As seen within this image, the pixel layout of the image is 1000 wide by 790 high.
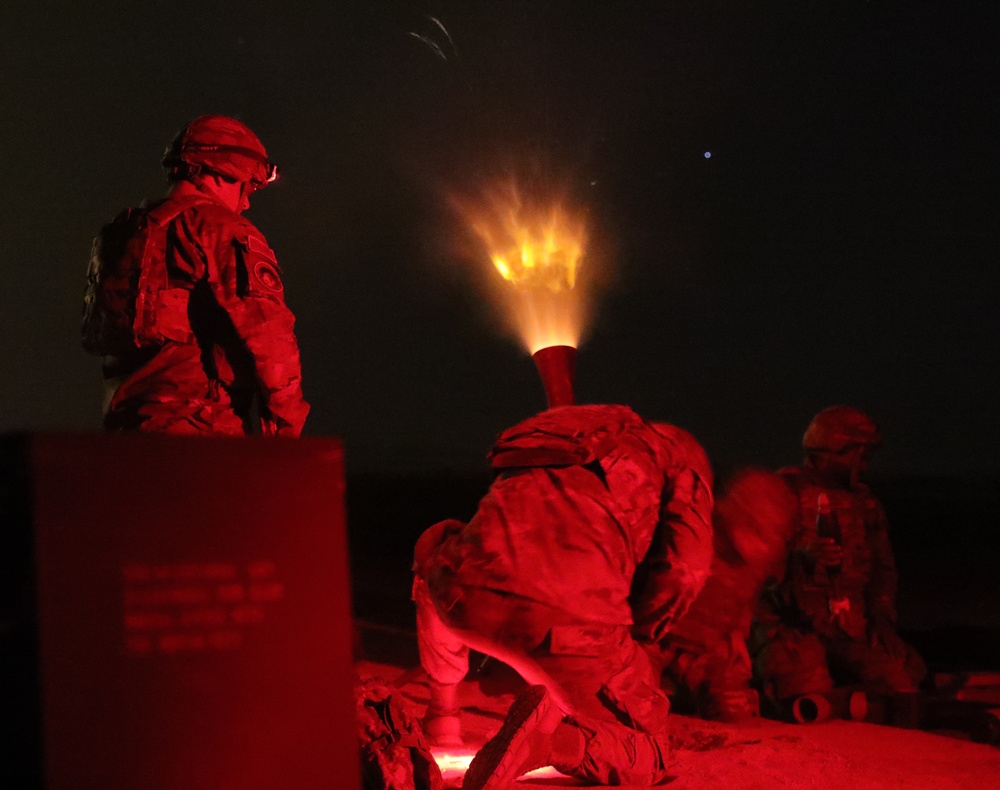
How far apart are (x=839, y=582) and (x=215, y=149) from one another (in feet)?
18.3

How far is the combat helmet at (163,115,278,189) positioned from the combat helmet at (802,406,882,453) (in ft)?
17.1

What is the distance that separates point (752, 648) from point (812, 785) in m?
2.98

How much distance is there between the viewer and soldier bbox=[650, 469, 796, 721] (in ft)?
22.7

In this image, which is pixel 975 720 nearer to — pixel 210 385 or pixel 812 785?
pixel 812 785

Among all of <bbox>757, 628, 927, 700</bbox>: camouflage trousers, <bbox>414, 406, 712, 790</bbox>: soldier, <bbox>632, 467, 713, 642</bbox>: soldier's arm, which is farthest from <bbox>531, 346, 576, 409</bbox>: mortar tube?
<bbox>757, 628, 927, 700</bbox>: camouflage trousers

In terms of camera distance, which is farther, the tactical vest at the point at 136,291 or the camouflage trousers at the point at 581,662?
the camouflage trousers at the point at 581,662

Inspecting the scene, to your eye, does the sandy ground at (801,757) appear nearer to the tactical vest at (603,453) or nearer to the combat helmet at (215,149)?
the tactical vest at (603,453)

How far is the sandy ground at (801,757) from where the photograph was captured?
16.4ft

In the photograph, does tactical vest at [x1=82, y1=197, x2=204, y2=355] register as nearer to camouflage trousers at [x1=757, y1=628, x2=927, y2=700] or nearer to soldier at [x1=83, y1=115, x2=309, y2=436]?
soldier at [x1=83, y1=115, x2=309, y2=436]

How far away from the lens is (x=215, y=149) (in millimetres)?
4816

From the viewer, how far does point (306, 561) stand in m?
2.48

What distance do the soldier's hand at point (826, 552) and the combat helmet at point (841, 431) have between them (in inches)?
30.5

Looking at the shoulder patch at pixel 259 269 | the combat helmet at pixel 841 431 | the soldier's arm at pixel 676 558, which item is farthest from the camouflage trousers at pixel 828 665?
the shoulder patch at pixel 259 269

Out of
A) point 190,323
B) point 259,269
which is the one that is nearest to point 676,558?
point 259,269
